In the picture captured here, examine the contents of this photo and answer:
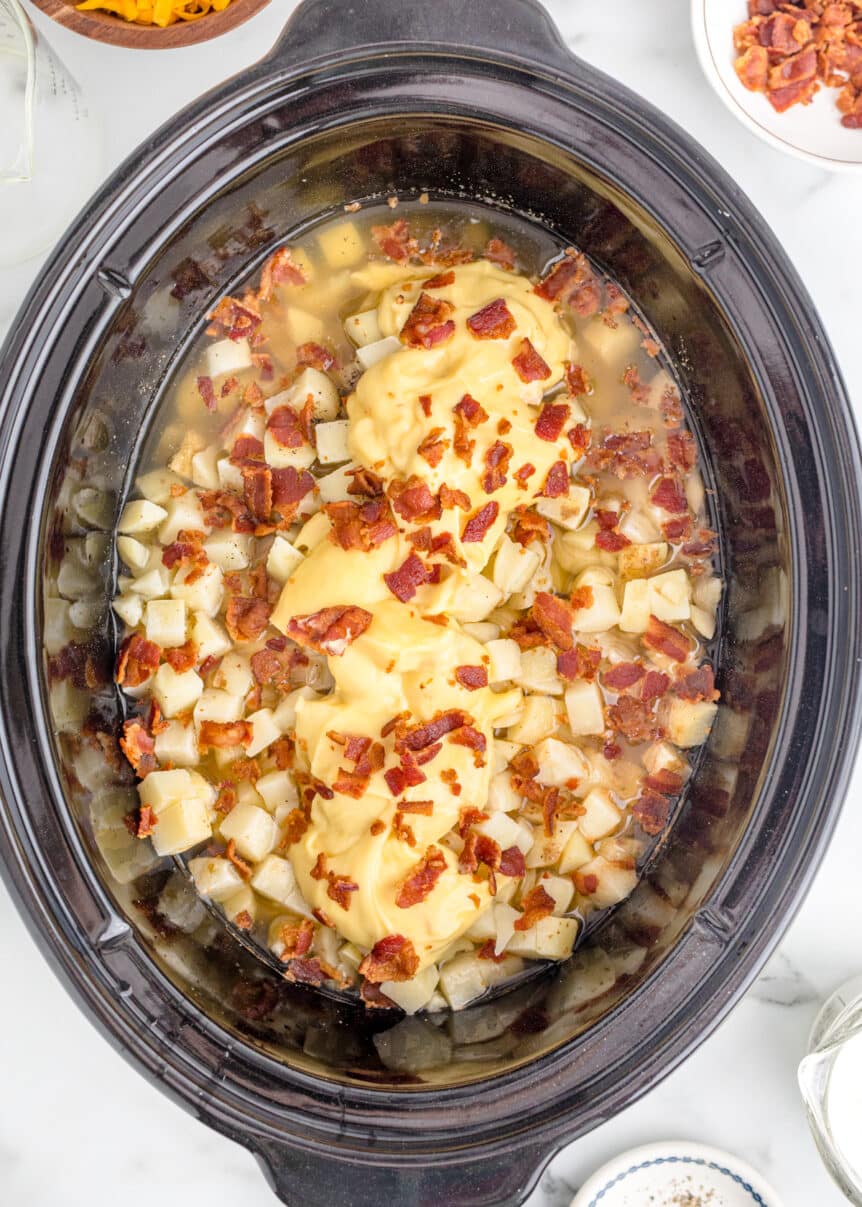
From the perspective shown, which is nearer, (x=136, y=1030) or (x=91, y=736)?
(x=136, y=1030)

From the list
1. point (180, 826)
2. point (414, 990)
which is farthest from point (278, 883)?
point (414, 990)

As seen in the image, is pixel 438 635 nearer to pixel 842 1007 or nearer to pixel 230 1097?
pixel 230 1097

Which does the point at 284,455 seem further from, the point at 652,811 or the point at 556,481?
the point at 652,811

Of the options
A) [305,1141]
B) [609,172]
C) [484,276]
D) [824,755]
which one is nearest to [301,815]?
[305,1141]

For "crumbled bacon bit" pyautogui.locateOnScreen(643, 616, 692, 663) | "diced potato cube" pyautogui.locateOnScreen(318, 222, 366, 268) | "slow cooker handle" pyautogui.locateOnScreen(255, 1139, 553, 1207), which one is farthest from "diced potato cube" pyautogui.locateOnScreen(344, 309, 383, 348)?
"slow cooker handle" pyautogui.locateOnScreen(255, 1139, 553, 1207)

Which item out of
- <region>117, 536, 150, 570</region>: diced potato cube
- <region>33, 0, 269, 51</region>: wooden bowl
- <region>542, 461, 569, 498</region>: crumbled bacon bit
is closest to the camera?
<region>33, 0, 269, 51</region>: wooden bowl

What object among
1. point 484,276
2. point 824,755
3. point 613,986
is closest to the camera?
point 824,755

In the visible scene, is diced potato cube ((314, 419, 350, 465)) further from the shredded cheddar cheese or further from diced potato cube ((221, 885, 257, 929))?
diced potato cube ((221, 885, 257, 929))
